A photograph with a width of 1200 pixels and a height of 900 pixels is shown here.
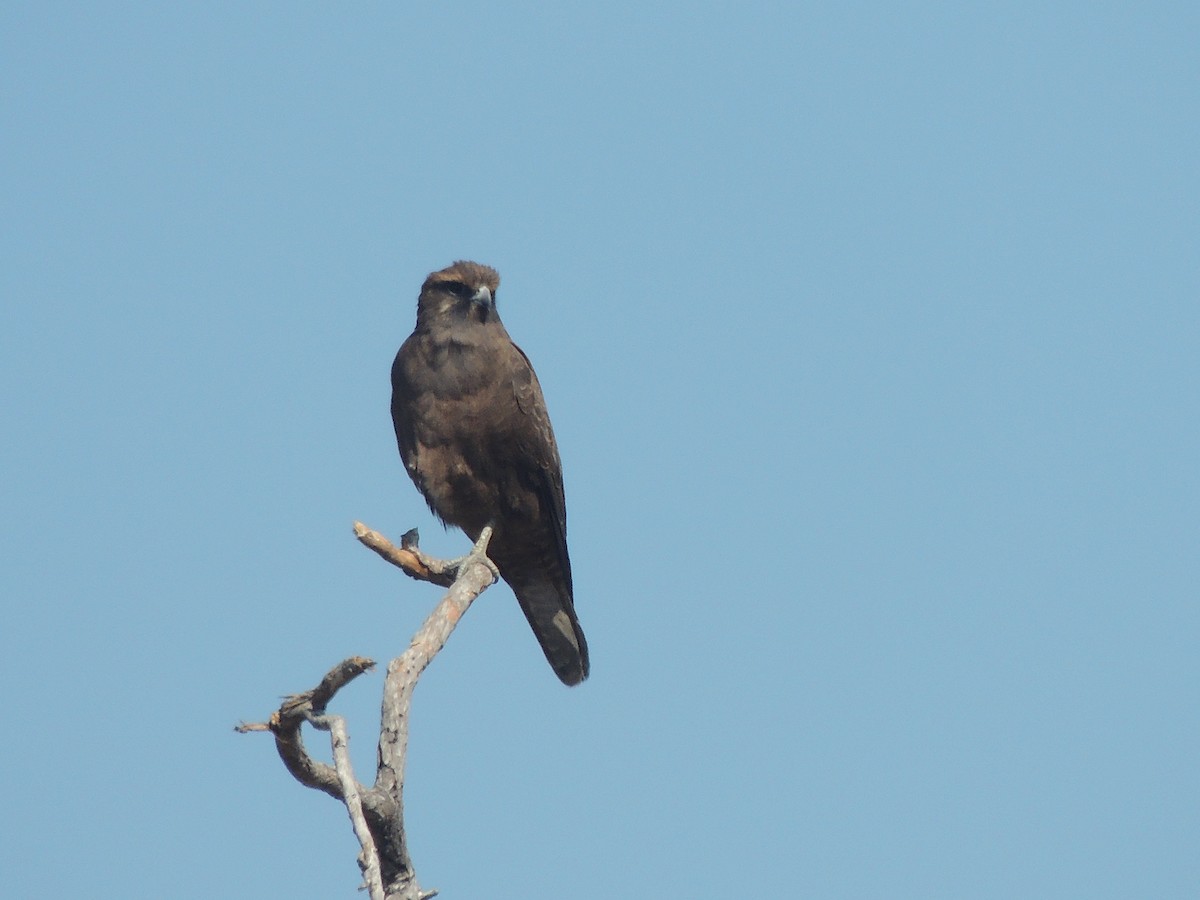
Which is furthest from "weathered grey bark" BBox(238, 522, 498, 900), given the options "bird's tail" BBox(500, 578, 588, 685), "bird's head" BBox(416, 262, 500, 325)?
"bird's head" BBox(416, 262, 500, 325)

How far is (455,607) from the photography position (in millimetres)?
6250

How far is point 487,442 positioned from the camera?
823cm

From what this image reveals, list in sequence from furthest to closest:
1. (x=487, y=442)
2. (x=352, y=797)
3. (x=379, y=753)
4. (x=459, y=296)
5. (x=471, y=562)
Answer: (x=459, y=296) → (x=487, y=442) → (x=471, y=562) → (x=379, y=753) → (x=352, y=797)

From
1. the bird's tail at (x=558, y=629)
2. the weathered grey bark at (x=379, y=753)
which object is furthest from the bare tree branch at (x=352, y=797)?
the bird's tail at (x=558, y=629)

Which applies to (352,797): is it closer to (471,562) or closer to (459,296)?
(471,562)

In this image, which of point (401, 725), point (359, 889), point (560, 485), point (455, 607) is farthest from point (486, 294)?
point (359, 889)

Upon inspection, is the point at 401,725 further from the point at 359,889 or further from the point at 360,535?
the point at 360,535

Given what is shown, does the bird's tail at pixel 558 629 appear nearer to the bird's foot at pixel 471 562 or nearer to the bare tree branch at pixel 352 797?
the bird's foot at pixel 471 562

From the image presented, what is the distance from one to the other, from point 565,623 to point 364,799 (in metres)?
4.00

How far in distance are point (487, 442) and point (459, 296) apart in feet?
3.27

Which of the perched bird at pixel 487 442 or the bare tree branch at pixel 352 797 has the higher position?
the perched bird at pixel 487 442

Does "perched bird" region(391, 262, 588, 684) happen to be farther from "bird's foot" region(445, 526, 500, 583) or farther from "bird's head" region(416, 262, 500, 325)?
"bird's foot" region(445, 526, 500, 583)

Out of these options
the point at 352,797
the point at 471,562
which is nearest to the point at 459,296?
the point at 471,562

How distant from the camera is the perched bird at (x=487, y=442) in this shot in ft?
26.9
